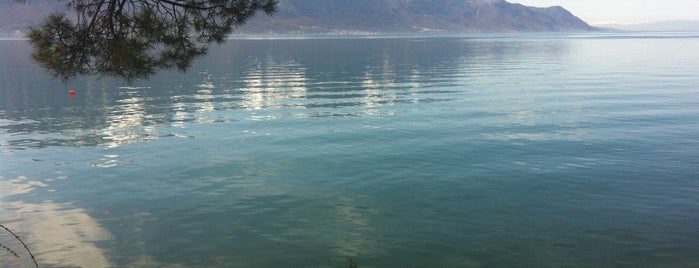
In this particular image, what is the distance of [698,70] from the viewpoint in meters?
70.9

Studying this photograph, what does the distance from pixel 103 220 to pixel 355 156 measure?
1215cm

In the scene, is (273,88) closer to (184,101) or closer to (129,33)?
(184,101)

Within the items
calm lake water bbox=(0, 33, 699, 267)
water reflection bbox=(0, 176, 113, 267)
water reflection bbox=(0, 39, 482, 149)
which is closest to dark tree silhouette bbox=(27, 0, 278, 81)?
water reflection bbox=(0, 176, 113, 267)

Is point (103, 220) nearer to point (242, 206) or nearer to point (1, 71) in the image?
point (242, 206)

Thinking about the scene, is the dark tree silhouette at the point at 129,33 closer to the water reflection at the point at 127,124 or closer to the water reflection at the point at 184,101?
the water reflection at the point at 127,124

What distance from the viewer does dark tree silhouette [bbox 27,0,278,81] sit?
47.9ft

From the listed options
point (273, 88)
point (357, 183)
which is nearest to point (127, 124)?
point (357, 183)

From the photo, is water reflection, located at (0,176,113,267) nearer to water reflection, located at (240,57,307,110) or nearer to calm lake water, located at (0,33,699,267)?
calm lake water, located at (0,33,699,267)

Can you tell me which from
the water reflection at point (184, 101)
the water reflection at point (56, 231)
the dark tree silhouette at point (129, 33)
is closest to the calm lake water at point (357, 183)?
the water reflection at point (56, 231)

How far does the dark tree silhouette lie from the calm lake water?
5.15m

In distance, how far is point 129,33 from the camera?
15406 millimetres

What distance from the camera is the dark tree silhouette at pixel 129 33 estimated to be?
14.6m

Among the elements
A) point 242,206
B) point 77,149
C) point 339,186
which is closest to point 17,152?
point 77,149

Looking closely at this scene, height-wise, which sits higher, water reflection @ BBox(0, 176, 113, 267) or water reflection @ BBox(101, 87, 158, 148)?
water reflection @ BBox(101, 87, 158, 148)
